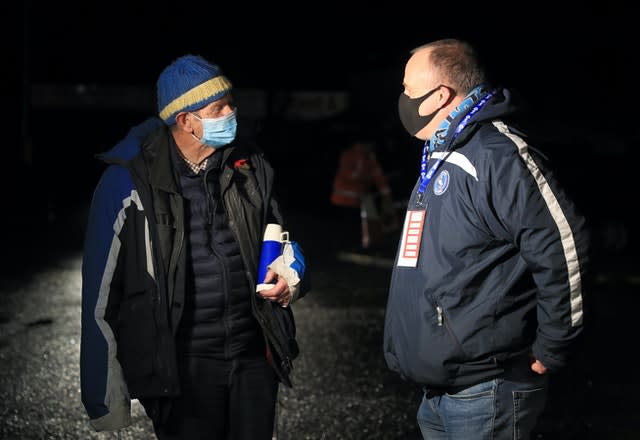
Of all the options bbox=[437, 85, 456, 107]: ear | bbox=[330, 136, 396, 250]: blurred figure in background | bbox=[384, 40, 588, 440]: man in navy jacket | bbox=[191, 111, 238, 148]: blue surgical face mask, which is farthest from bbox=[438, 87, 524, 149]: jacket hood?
bbox=[330, 136, 396, 250]: blurred figure in background

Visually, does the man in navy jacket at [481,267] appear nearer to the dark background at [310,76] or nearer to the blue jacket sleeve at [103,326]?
the blue jacket sleeve at [103,326]

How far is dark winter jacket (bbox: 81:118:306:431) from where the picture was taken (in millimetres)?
3109

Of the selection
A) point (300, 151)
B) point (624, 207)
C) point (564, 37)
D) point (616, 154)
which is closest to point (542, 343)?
point (624, 207)

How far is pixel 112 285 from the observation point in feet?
10.3

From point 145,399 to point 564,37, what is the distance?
27778 mm

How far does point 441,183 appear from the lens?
2756mm

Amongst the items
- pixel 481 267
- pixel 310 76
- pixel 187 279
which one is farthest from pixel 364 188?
pixel 310 76

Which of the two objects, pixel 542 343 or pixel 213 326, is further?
pixel 213 326

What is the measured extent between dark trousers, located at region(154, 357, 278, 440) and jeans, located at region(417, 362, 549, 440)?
33.3 inches

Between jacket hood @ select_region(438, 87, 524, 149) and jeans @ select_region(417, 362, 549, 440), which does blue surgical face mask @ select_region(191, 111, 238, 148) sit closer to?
jacket hood @ select_region(438, 87, 524, 149)

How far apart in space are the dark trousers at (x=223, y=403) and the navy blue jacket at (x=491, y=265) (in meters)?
0.77

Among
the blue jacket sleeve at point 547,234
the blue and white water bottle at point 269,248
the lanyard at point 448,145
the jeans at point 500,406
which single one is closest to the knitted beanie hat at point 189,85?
the blue and white water bottle at point 269,248

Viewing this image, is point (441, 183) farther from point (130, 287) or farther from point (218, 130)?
point (130, 287)

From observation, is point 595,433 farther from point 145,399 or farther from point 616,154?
point 616,154
